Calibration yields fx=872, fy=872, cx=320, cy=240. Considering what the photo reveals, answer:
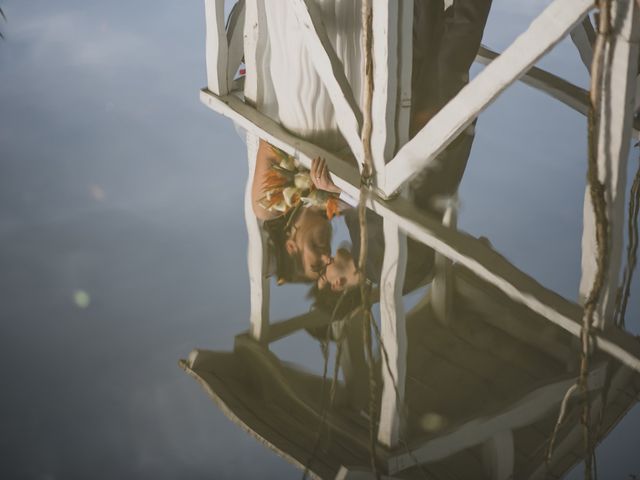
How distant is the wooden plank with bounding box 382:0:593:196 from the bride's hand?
311 mm

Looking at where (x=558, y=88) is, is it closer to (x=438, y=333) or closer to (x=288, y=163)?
(x=288, y=163)

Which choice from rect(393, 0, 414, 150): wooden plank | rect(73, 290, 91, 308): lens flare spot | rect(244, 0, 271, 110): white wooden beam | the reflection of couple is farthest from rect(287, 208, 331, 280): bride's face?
rect(73, 290, 91, 308): lens flare spot

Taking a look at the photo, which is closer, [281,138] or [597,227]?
[597,227]

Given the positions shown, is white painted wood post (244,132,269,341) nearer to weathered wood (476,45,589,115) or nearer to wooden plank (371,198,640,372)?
wooden plank (371,198,640,372)

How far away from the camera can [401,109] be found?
307cm

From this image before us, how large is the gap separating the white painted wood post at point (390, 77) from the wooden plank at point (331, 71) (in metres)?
0.10

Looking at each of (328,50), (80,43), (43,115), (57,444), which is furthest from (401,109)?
(80,43)

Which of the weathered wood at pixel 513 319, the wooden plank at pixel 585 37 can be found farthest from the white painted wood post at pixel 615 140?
the wooden plank at pixel 585 37

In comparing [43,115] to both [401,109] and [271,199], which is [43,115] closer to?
[271,199]

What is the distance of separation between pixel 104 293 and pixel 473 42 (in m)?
1.91

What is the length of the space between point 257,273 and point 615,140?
1530 millimetres

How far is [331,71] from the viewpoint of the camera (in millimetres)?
3215

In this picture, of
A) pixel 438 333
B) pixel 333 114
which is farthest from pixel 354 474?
pixel 333 114

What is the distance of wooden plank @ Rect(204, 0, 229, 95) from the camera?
12.7ft
